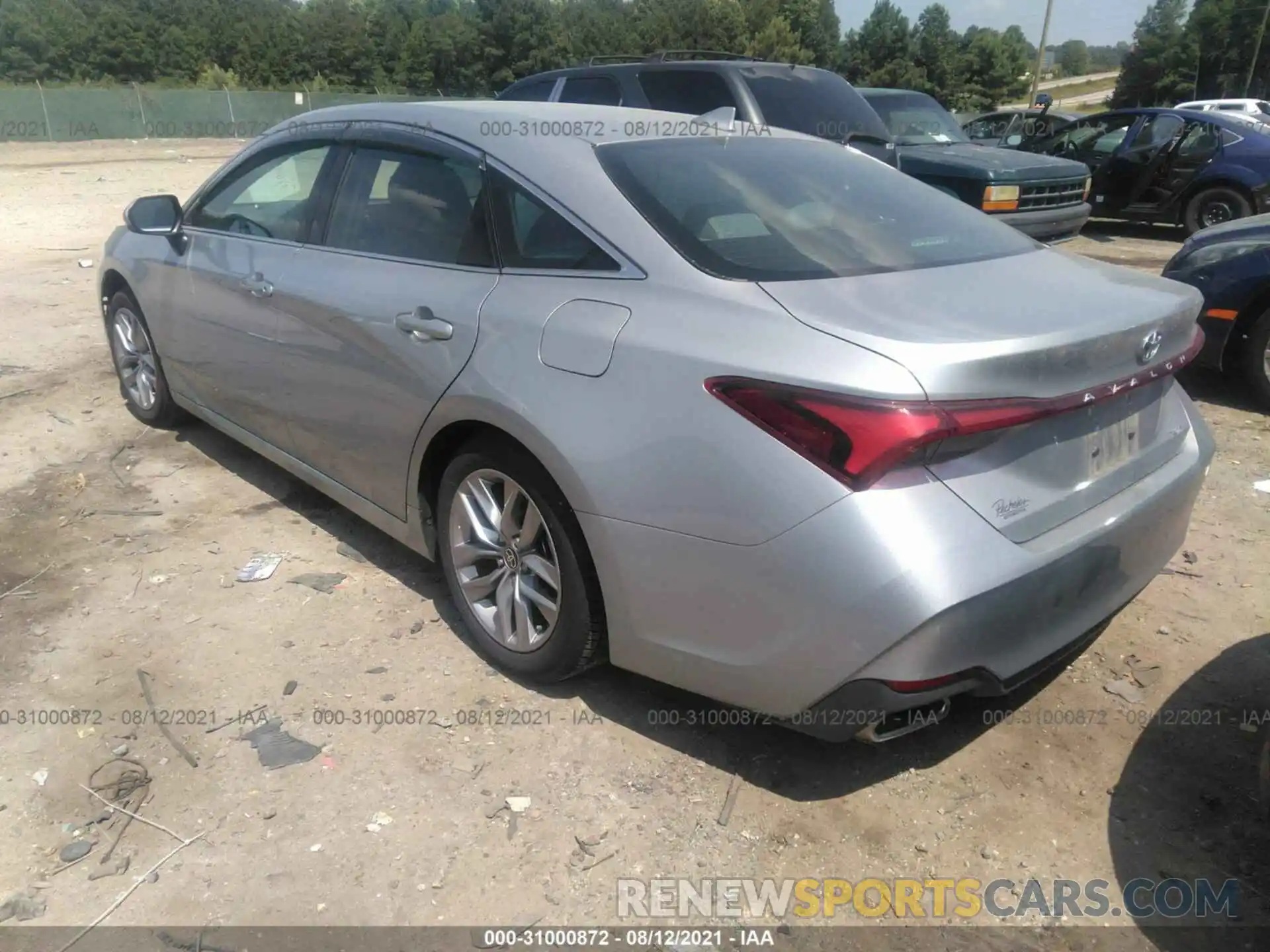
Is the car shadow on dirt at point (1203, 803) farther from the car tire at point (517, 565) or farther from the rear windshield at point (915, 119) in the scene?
the rear windshield at point (915, 119)

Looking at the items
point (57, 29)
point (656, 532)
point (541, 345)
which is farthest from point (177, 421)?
point (57, 29)

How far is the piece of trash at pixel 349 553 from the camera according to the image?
398cm

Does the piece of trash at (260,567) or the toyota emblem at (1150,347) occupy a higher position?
the toyota emblem at (1150,347)

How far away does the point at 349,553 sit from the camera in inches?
159

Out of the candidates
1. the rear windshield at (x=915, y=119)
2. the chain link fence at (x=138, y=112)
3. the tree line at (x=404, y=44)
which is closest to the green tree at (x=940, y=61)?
the tree line at (x=404, y=44)

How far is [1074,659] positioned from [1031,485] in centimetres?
122

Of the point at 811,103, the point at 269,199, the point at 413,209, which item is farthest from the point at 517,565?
the point at 811,103

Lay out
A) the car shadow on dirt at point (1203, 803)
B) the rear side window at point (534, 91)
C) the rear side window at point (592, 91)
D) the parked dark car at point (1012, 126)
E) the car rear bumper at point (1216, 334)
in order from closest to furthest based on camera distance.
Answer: the car shadow on dirt at point (1203, 803)
the car rear bumper at point (1216, 334)
the rear side window at point (592, 91)
the rear side window at point (534, 91)
the parked dark car at point (1012, 126)

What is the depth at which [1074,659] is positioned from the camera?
3.22 m

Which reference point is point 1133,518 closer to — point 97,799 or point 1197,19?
point 97,799

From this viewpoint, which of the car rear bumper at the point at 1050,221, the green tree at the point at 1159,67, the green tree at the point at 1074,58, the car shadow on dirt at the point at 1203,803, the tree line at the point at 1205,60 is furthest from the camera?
the green tree at the point at 1074,58

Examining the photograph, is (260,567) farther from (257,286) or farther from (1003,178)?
(1003,178)

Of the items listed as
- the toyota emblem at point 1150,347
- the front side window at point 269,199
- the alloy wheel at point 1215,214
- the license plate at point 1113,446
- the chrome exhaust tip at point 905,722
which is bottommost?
the alloy wheel at point 1215,214

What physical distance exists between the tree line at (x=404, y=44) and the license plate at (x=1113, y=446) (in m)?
55.2
